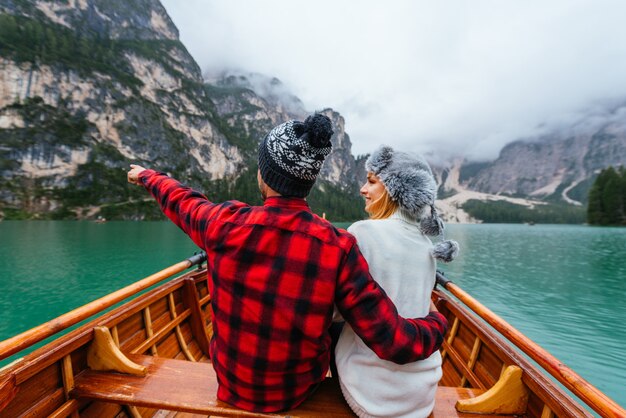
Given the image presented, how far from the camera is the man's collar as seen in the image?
1.56 meters

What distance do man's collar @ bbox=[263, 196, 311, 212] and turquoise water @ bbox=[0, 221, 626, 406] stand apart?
10.9 meters

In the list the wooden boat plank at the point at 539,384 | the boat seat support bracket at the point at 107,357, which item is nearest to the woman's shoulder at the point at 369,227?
the wooden boat plank at the point at 539,384

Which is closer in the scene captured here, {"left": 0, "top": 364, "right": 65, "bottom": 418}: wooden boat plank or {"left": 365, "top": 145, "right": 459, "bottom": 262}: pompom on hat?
{"left": 365, "top": 145, "right": 459, "bottom": 262}: pompom on hat

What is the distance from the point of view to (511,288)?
19.0 meters

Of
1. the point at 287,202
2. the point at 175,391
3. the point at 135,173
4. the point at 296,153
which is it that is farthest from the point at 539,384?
the point at 135,173

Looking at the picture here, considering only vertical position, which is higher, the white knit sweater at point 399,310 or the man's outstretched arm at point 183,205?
the man's outstretched arm at point 183,205

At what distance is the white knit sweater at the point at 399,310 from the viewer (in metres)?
1.67

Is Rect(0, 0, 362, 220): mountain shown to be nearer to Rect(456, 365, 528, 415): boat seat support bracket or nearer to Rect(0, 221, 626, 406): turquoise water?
Rect(0, 221, 626, 406): turquoise water

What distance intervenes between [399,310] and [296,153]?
1.03 meters

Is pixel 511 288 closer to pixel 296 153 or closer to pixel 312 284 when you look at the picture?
pixel 312 284

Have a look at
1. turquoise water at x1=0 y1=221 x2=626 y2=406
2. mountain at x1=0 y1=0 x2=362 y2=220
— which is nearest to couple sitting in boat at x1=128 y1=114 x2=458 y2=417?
turquoise water at x1=0 y1=221 x2=626 y2=406

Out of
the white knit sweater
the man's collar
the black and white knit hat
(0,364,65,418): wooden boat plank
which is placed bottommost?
(0,364,65,418): wooden boat plank

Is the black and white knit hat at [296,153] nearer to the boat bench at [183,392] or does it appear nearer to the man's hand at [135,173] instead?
the man's hand at [135,173]

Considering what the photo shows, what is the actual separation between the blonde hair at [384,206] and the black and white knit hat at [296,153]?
1.72 feet
